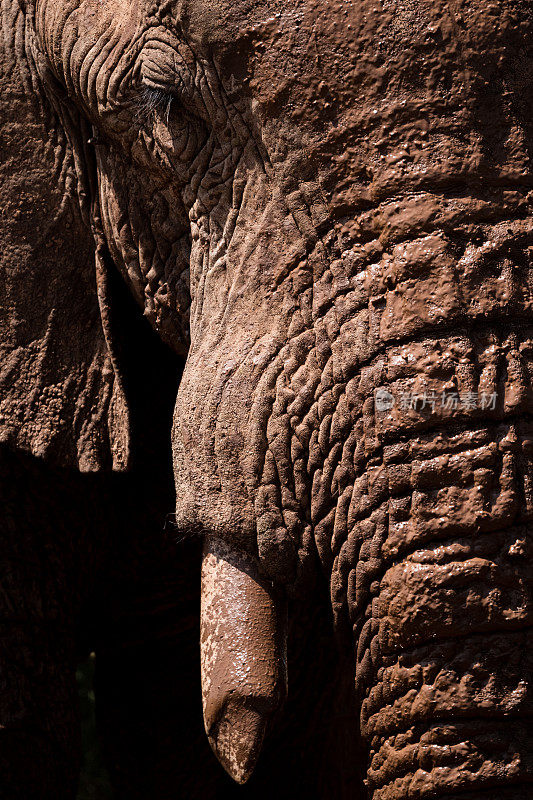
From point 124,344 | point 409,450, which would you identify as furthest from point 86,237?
point 409,450

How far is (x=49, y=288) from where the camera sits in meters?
1.76

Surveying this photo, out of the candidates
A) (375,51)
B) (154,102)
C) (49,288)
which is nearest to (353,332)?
(375,51)

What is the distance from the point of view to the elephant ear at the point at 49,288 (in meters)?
1.72

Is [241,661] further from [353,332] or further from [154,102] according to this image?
[154,102]

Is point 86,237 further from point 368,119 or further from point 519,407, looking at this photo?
point 519,407

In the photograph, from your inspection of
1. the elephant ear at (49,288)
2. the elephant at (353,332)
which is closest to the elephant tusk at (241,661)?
the elephant at (353,332)

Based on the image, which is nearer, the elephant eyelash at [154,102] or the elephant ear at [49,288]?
the elephant eyelash at [154,102]

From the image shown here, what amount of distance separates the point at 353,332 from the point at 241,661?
1.20 feet

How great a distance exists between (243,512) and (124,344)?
543 millimetres

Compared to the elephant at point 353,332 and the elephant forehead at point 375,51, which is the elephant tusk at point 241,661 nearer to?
the elephant at point 353,332

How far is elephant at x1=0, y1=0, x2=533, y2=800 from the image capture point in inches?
44.6

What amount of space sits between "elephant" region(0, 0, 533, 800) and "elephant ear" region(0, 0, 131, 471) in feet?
0.41

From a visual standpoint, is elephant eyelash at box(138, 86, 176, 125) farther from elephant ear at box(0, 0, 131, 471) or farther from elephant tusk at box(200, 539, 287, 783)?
elephant tusk at box(200, 539, 287, 783)

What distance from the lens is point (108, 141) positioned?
1.61 meters
